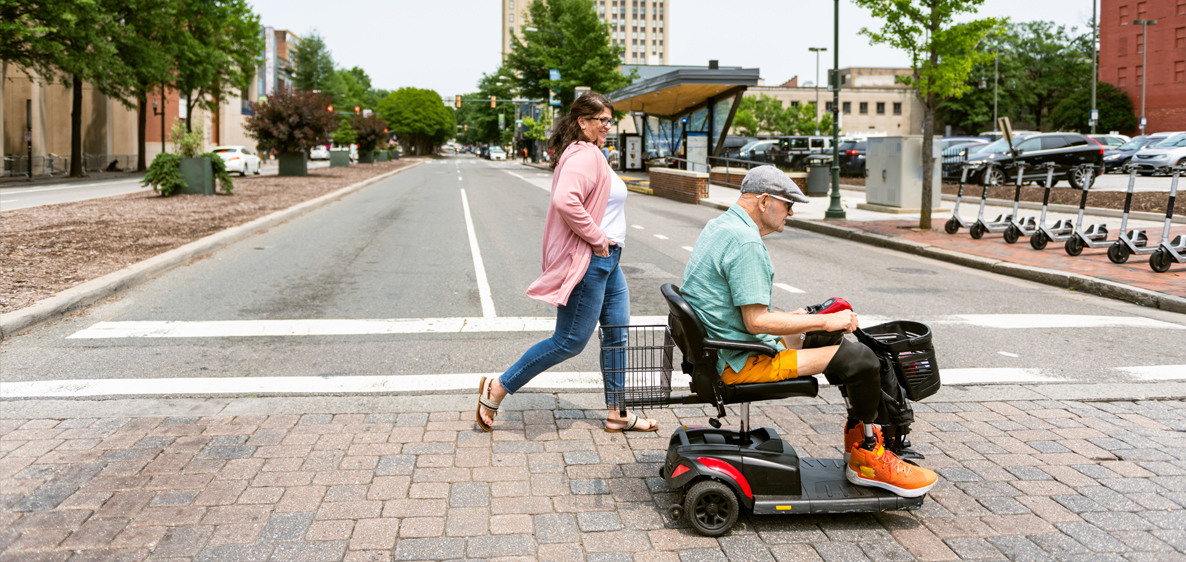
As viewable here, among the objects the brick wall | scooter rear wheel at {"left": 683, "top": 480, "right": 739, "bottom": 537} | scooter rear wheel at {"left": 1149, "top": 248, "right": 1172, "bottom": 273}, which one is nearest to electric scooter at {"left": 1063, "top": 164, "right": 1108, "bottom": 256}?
scooter rear wheel at {"left": 1149, "top": 248, "right": 1172, "bottom": 273}

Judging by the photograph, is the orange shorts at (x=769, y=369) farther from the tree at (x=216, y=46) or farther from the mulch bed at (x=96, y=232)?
the tree at (x=216, y=46)

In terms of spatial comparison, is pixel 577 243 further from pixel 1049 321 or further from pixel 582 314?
pixel 1049 321

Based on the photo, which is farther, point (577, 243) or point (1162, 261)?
point (1162, 261)

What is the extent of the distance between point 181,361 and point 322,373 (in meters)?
1.15

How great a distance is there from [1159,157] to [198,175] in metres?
29.0

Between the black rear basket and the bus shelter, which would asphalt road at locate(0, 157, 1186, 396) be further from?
the bus shelter

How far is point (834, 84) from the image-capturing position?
1945cm

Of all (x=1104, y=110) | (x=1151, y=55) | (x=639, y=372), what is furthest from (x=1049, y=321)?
(x=1151, y=55)

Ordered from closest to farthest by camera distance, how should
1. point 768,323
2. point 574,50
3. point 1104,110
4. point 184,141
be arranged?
point 768,323
point 184,141
point 574,50
point 1104,110

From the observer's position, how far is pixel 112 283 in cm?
866

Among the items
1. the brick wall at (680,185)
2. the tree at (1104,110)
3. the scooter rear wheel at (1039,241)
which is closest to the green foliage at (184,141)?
the brick wall at (680,185)

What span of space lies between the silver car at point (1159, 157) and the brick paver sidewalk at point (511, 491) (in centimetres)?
2663

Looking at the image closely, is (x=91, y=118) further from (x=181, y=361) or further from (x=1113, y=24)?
(x=1113, y=24)

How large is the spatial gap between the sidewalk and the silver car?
2645 centimetres
